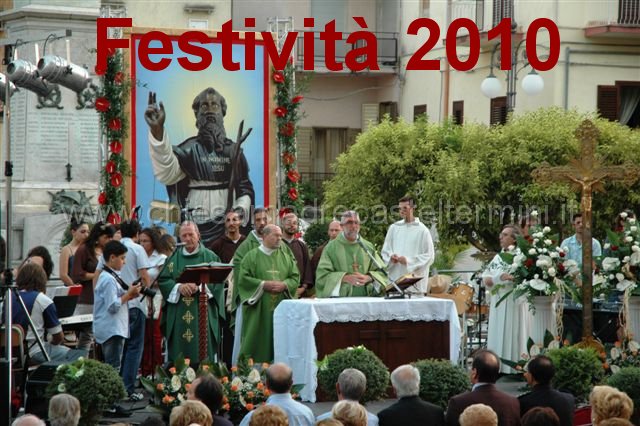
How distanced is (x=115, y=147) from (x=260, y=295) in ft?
16.3

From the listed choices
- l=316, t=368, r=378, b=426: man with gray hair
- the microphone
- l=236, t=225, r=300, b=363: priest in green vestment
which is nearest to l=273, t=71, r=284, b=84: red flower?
the microphone

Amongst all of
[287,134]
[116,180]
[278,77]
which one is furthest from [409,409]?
[278,77]

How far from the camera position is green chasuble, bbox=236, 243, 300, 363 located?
558 inches

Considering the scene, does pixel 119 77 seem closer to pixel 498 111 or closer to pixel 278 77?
pixel 278 77

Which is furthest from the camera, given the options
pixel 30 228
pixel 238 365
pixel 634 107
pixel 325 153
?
pixel 325 153

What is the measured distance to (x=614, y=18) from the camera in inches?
1204

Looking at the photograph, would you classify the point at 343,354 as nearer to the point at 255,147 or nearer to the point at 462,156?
Result: the point at 255,147

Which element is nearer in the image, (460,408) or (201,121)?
(460,408)

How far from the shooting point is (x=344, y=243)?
571 inches

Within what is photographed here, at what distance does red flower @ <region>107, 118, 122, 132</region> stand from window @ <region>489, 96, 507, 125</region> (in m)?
14.7

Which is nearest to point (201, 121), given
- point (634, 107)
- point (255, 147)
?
point (255, 147)

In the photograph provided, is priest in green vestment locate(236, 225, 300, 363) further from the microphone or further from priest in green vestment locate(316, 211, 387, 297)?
the microphone

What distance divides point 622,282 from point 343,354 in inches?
124

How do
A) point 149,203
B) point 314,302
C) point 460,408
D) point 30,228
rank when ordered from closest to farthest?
1. point 460,408
2. point 314,302
3. point 149,203
4. point 30,228
